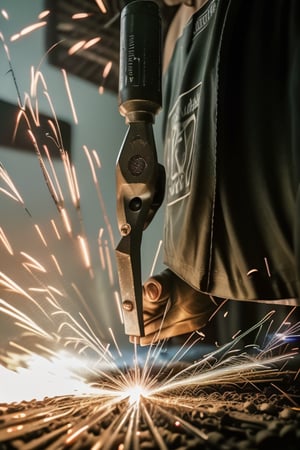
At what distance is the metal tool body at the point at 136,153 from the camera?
0.93 metres

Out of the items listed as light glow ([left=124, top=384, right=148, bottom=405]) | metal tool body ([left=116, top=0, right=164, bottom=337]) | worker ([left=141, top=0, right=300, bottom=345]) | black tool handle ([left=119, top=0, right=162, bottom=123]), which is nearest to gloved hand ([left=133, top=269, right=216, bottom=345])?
worker ([left=141, top=0, right=300, bottom=345])

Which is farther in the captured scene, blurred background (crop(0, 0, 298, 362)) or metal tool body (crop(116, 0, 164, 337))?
blurred background (crop(0, 0, 298, 362))

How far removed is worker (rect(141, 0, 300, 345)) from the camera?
3.25 feet

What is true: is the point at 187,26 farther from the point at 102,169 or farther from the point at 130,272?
the point at 130,272

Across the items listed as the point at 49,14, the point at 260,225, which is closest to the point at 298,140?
the point at 260,225

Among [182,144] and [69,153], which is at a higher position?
[69,153]

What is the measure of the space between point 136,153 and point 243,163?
232mm

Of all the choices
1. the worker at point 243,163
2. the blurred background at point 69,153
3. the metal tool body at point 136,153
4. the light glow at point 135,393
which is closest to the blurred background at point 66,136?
the blurred background at point 69,153

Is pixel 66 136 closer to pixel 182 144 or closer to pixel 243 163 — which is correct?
pixel 182 144

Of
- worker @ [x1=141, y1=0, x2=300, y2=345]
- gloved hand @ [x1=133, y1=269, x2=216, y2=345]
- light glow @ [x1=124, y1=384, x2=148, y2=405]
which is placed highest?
worker @ [x1=141, y1=0, x2=300, y2=345]

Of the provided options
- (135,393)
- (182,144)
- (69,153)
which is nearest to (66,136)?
(69,153)

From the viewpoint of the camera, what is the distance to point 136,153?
952 millimetres

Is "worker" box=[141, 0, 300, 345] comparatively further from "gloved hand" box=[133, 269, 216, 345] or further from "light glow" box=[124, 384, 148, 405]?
"light glow" box=[124, 384, 148, 405]

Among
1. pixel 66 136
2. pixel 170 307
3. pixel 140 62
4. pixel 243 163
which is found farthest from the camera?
pixel 66 136
